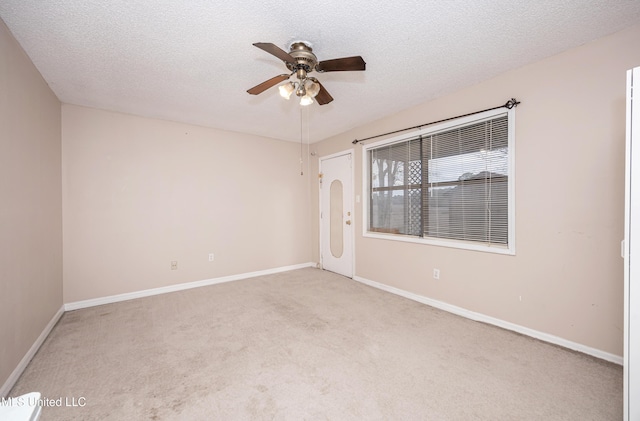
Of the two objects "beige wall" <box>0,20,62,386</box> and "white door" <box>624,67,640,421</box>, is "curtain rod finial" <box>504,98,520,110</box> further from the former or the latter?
"beige wall" <box>0,20,62,386</box>

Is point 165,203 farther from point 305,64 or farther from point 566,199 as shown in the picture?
point 566,199

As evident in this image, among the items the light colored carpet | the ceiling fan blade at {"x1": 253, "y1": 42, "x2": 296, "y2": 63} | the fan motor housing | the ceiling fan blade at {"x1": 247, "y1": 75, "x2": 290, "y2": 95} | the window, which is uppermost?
the fan motor housing

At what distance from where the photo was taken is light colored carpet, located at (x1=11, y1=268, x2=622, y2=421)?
1.60 m

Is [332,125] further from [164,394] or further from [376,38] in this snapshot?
[164,394]

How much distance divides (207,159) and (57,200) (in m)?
1.83

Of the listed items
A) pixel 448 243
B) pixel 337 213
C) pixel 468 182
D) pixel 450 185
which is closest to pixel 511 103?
pixel 468 182

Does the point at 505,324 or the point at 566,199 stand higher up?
the point at 566,199

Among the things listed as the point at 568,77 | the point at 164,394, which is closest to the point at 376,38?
the point at 568,77

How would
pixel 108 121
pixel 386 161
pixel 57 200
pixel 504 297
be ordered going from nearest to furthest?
pixel 504 297 → pixel 57 200 → pixel 108 121 → pixel 386 161

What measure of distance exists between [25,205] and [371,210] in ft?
12.6

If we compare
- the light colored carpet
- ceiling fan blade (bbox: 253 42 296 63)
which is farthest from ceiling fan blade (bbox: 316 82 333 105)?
the light colored carpet

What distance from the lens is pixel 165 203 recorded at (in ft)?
12.6

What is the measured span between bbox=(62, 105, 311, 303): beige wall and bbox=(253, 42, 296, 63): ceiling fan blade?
2755 mm

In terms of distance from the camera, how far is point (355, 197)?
4.34m
